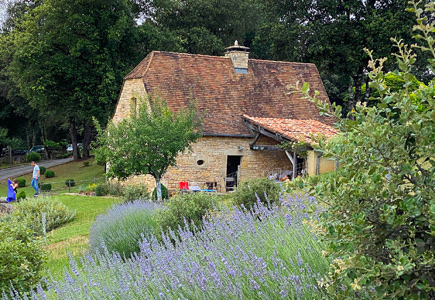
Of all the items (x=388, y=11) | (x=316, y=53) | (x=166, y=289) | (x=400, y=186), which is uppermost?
(x=388, y=11)

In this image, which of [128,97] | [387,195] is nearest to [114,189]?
[128,97]

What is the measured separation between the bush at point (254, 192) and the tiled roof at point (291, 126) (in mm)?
10096

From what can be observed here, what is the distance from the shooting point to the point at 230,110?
25.1 metres

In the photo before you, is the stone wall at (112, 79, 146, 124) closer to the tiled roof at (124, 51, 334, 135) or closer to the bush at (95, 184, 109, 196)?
the tiled roof at (124, 51, 334, 135)

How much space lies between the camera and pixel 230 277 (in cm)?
408

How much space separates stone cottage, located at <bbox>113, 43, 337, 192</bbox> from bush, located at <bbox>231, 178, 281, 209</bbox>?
10.8 metres

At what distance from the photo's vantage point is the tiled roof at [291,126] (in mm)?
21438

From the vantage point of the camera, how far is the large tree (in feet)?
99.9

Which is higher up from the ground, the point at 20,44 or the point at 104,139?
Result: the point at 20,44

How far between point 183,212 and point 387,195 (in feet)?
21.5

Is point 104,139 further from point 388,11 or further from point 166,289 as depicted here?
point 388,11

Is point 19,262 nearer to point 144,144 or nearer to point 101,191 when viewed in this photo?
point 144,144

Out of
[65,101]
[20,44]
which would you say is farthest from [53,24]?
[65,101]

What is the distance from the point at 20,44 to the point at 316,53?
720 inches
